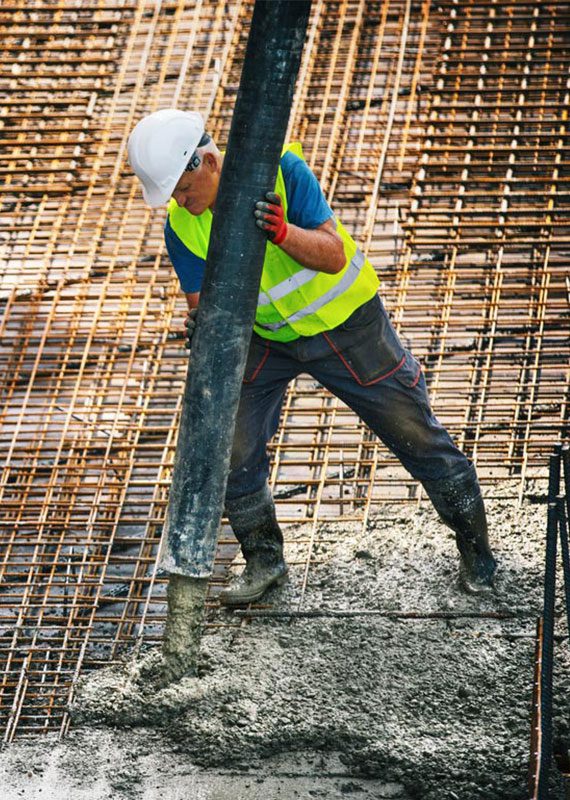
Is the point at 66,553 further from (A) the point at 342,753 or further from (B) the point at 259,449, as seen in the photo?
(A) the point at 342,753

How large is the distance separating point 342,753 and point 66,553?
1.61 metres

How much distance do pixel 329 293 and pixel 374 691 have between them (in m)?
1.45

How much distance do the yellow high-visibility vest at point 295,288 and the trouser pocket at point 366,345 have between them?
52 mm

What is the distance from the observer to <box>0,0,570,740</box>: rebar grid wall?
5605 millimetres

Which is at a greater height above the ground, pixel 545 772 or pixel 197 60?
pixel 197 60

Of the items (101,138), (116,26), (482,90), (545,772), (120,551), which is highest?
(116,26)

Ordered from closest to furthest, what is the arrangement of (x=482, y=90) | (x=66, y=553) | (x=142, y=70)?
1. (x=66, y=553)
2. (x=482, y=90)
3. (x=142, y=70)

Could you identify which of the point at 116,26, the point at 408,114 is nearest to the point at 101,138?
the point at 116,26

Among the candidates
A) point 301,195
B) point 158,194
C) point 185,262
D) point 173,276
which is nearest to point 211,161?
point 158,194

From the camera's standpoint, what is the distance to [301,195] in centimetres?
442

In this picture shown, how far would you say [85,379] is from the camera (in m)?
6.50

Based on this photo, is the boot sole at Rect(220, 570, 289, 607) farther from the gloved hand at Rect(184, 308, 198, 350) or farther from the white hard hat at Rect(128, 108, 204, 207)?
the white hard hat at Rect(128, 108, 204, 207)

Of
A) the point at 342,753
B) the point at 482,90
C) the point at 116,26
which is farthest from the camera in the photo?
the point at 116,26

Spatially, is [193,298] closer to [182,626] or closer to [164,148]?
[164,148]
